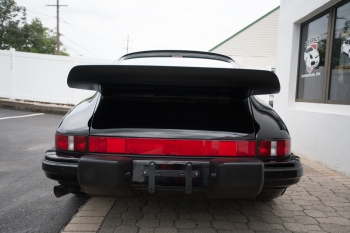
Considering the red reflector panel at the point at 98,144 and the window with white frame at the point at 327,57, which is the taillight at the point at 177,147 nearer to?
the red reflector panel at the point at 98,144

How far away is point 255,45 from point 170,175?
63.5ft

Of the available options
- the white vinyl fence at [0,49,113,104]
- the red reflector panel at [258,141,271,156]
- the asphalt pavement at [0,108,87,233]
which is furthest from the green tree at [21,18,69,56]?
the red reflector panel at [258,141,271,156]

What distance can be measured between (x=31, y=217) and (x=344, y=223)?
292 centimetres

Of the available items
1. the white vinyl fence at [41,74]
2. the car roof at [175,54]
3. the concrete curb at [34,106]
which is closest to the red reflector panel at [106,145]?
the car roof at [175,54]

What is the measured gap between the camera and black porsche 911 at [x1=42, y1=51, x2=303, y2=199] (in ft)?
5.74

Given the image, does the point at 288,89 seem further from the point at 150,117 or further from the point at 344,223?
the point at 150,117

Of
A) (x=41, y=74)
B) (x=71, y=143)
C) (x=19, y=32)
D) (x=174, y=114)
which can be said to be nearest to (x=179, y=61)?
(x=174, y=114)

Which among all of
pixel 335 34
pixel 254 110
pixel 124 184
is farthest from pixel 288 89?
pixel 124 184

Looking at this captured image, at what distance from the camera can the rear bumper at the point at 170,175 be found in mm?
1713

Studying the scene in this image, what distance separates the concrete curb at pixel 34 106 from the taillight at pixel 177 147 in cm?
966

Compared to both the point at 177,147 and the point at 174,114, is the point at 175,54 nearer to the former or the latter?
the point at 174,114

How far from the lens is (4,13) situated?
166 feet

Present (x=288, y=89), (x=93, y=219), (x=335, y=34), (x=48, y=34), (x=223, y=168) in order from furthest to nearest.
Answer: (x=48, y=34) < (x=288, y=89) < (x=335, y=34) < (x=93, y=219) < (x=223, y=168)

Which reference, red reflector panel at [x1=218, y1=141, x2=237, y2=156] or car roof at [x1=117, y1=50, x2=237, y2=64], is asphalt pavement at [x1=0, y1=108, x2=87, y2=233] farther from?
car roof at [x1=117, y1=50, x2=237, y2=64]
